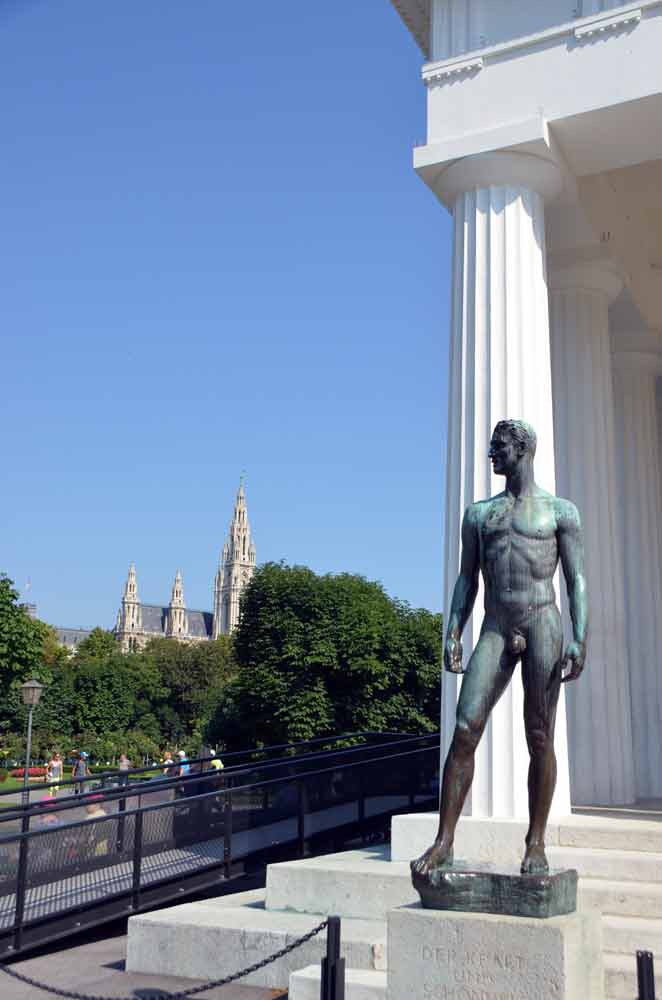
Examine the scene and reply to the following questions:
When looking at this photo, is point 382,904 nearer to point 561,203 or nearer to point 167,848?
point 167,848

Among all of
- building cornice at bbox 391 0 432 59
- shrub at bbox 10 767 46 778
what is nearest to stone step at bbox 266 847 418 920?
building cornice at bbox 391 0 432 59

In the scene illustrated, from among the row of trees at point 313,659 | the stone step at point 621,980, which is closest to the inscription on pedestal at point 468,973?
the stone step at point 621,980

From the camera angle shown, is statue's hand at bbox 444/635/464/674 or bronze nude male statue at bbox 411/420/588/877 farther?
statue's hand at bbox 444/635/464/674

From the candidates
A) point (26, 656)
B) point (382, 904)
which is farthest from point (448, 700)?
point (26, 656)

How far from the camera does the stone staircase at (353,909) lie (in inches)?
281

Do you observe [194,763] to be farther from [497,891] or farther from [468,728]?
[497,891]

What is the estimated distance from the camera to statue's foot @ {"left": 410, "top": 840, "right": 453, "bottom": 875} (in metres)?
5.46

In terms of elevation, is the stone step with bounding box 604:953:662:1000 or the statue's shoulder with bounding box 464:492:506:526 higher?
the statue's shoulder with bounding box 464:492:506:526

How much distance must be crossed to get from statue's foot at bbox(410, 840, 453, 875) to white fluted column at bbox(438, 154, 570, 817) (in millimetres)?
3832

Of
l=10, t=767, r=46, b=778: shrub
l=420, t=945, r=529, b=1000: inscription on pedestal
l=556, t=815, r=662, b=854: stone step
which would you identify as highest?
l=556, t=815, r=662, b=854: stone step

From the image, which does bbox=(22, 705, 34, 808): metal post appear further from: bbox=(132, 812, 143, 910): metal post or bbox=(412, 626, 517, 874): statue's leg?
bbox=(412, 626, 517, 874): statue's leg

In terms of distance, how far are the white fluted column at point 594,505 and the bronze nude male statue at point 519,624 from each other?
551 cm

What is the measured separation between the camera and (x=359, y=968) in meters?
7.05

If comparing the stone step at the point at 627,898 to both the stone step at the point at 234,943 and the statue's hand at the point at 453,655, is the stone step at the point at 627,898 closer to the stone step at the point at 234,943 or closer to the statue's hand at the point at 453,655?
the stone step at the point at 234,943
